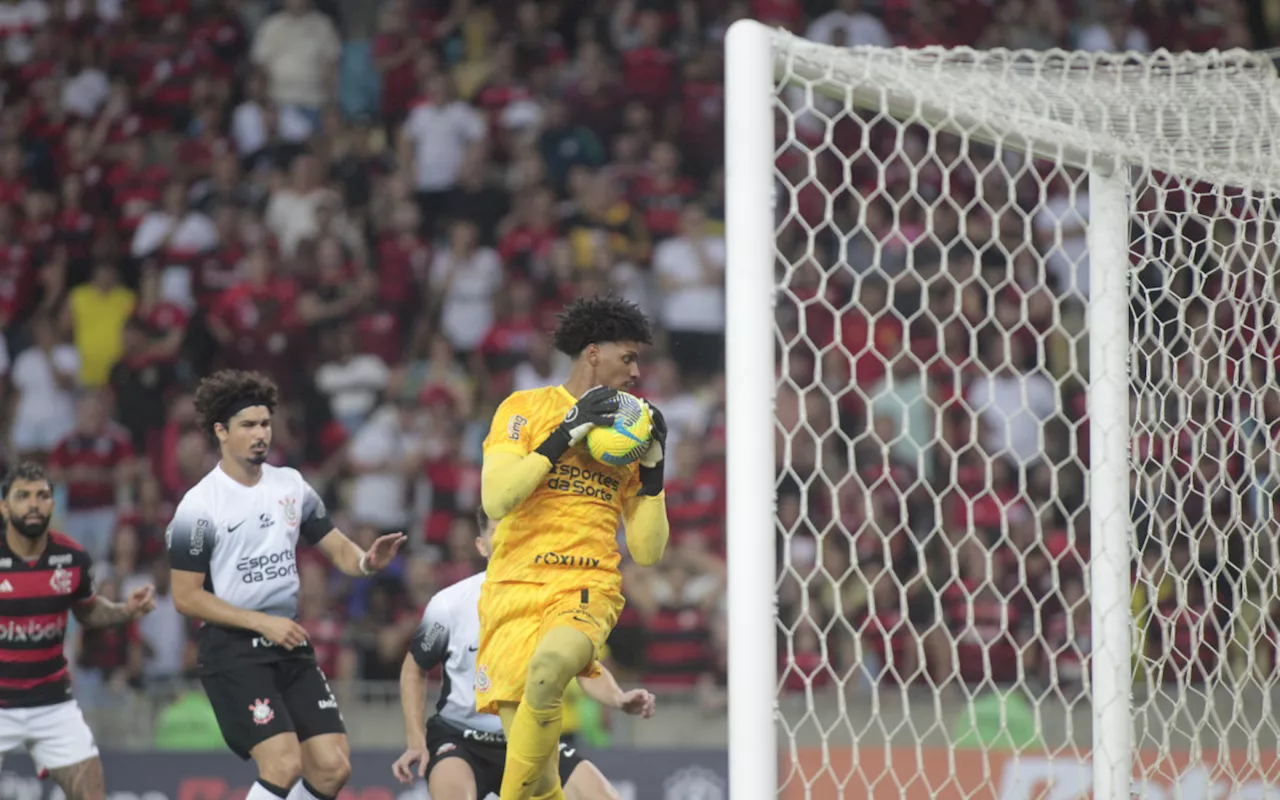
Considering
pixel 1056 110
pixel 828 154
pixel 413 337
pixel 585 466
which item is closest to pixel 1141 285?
pixel 1056 110

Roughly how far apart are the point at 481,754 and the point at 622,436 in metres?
1.92

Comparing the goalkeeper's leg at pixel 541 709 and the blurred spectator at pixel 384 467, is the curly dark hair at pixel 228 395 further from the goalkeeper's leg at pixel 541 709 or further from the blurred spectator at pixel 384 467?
the blurred spectator at pixel 384 467

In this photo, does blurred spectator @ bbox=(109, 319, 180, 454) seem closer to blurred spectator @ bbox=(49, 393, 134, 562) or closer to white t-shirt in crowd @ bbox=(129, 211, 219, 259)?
blurred spectator @ bbox=(49, 393, 134, 562)

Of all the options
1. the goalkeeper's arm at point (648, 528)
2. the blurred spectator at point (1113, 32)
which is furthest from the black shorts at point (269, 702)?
the blurred spectator at point (1113, 32)

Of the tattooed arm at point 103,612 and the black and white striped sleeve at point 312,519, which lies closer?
the black and white striped sleeve at point 312,519

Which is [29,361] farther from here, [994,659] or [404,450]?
[994,659]

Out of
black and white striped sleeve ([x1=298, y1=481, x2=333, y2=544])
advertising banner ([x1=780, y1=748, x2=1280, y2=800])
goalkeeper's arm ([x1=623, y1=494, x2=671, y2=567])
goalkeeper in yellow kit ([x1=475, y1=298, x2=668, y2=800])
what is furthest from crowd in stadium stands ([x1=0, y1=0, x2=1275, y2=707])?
goalkeeper in yellow kit ([x1=475, y1=298, x2=668, y2=800])

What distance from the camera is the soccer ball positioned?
4.89m

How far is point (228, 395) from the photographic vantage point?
6367mm

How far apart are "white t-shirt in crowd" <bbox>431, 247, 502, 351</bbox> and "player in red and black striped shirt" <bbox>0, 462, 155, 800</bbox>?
4534 millimetres

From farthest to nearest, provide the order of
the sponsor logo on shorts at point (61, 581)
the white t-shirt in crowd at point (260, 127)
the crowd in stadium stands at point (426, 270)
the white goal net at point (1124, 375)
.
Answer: the white t-shirt in crowd at point (260, 127) → the crowd in stadium stands at point (426, 270) → the sponsor logo on shorts at point (61, 581) → the white goal net at point (1124, 375)

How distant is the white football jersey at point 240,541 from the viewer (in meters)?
6.28

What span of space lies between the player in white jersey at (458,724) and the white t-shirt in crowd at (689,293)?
498 centimetres

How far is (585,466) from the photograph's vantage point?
5.18m
